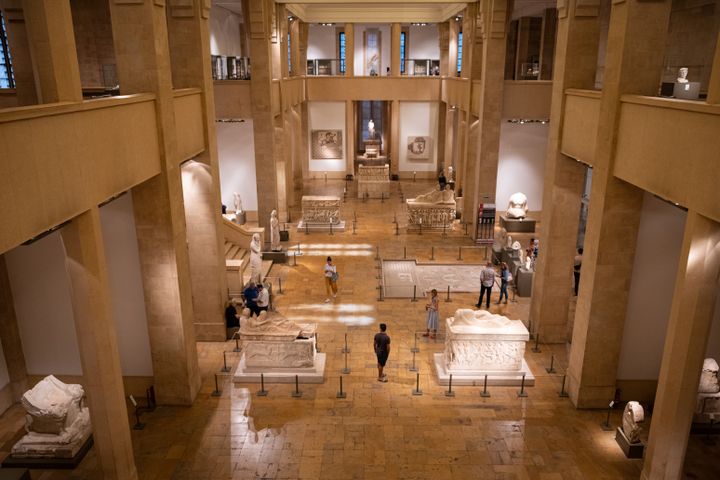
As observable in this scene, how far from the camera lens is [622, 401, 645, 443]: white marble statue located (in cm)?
844

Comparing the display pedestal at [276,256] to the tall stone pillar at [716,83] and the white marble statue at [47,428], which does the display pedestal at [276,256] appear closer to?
the white marble statue at [47,428]

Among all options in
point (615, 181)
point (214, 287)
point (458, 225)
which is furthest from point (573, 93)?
point (458, 225)

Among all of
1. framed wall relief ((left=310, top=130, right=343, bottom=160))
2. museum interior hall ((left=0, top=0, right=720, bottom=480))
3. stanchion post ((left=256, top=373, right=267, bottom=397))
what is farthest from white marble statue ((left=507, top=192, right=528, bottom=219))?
framed wall relief ((left=310, top=130, right=343, bottom=160))

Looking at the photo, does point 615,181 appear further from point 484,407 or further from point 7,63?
point 7,63

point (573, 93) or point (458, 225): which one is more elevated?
point (573, 93)

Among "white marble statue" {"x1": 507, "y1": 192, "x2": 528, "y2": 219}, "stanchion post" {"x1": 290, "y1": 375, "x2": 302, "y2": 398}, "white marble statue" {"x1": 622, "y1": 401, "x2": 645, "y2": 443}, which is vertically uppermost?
"white marble statue" {"x1": 507, "y1": 192, "x2": 528, "y2": 219}

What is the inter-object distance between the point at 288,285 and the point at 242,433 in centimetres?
657

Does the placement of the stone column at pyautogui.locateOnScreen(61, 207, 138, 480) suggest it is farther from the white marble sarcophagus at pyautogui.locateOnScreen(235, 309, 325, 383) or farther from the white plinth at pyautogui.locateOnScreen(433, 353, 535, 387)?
the white plinth at pyautogui.locateOnScreen(433, 353, 535, 387)

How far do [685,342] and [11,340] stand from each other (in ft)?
33.4

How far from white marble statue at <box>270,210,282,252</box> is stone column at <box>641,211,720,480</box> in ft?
40.0

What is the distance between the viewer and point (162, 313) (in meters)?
9.67

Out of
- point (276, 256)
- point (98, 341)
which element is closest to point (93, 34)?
point (276, 256)

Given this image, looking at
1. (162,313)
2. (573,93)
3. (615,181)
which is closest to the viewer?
(615,181)

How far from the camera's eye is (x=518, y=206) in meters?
19.4
